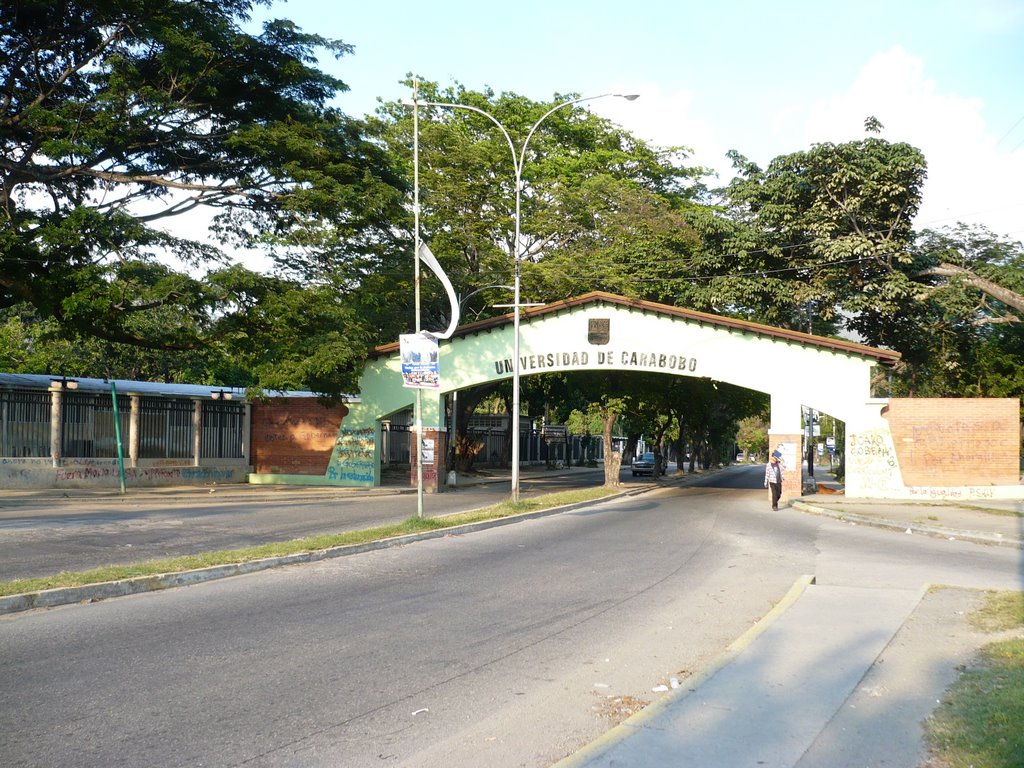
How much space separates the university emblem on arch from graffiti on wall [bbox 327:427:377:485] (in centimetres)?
857

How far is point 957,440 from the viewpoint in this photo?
27547mm

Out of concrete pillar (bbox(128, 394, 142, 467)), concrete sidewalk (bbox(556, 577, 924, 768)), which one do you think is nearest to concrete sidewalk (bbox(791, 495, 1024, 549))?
concrete sidewalk (bbox(556, 577, 924, 768))

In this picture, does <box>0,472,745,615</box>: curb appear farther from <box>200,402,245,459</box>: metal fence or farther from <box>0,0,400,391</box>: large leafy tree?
<box>200,402,245,459</box>: metal fence

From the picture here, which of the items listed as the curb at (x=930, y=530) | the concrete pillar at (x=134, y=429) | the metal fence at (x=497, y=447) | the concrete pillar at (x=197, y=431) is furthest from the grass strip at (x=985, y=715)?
the metal fence at (x=497, y=447)

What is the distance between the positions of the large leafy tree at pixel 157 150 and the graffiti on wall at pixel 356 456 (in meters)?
6.65

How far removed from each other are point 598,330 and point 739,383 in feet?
16.6

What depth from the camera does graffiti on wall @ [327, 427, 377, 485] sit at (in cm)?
3284

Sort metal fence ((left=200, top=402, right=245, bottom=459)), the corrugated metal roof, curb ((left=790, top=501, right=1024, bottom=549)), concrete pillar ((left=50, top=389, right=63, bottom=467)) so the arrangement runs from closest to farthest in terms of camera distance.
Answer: curb ((left=790, top=501, right=1024, bottom=549)), the corrugated metal roof, concrete pillar ((left=50, top=389, right=63, bottom=467)), metal fence ((left=200, top=402, right=245, bottom=459))

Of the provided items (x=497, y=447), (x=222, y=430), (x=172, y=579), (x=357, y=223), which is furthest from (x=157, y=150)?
(x=497, y=447)

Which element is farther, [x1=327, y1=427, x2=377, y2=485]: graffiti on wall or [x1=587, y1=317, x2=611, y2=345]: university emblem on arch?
[x1=327, y1=427, x2=377, y2=485]: graffiti on wall

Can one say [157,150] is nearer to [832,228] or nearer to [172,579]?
[172,579]

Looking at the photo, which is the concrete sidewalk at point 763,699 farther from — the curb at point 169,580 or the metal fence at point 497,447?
the metal fence at point 497,447

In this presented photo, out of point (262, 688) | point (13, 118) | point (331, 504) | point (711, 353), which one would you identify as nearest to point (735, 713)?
point (262, 688)

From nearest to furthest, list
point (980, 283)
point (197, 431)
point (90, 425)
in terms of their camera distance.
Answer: point (90, 425), point (980, 283), point (197, 431)
